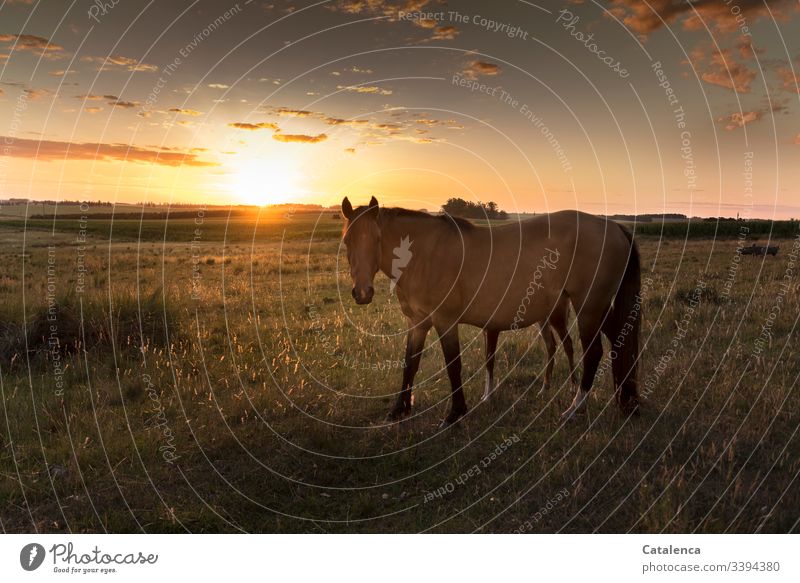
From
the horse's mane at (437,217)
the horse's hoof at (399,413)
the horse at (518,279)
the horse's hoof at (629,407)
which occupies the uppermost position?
the horse's mane at (437,217)

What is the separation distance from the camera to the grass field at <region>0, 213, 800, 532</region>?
5.02 metres

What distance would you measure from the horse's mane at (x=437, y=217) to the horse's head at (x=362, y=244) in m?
0.48

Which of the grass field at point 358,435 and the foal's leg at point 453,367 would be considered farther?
the foal's leg at point 453,367

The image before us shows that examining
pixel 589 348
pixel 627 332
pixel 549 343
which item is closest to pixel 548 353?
pixel 549 343

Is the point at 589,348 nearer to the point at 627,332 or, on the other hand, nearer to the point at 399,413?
the point at 627,332

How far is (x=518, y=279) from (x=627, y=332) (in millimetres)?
1690

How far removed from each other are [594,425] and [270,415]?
4515 millimetres

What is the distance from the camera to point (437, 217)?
7.17 m

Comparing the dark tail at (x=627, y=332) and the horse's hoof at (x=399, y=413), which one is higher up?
the dark tail at (x=627, y=332)

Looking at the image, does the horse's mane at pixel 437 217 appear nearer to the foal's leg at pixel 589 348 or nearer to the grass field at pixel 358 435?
the grass field at pixel 358 435

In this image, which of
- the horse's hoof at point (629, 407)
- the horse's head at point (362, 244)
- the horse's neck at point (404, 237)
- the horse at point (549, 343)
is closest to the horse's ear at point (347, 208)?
the horse's head at point (362, 244)

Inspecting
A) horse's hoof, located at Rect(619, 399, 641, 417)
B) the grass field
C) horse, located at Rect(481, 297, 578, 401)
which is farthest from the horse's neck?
horse's hoof, located at Rect(619, 399, 641, 417)

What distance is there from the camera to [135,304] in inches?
414

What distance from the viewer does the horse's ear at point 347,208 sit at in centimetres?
641
